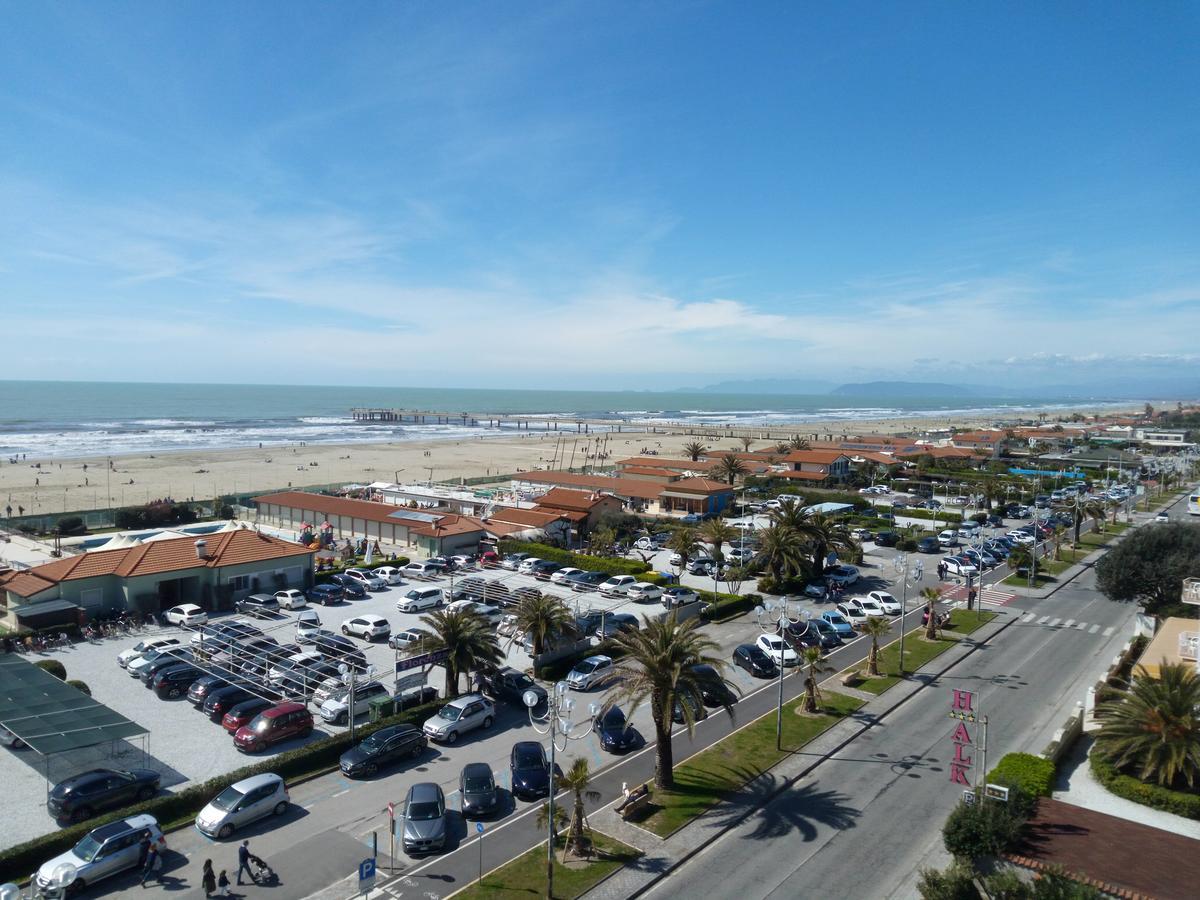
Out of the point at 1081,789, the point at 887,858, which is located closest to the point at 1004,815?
the point at 887,858

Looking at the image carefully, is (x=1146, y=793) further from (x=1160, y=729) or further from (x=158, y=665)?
(x=158, y=665)

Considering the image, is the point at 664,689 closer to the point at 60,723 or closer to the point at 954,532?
the point at 60,723

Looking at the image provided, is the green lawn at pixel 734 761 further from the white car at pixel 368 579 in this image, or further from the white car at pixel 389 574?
the white car at pixel 389 574

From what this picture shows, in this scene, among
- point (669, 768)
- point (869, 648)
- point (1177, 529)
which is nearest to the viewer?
point (669, 768)

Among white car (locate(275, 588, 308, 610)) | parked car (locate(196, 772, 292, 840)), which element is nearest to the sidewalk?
parked car (locate(196, 772, 292, 840))

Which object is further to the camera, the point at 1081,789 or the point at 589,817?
the point at 1081,789

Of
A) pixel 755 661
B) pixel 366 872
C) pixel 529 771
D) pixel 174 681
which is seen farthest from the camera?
pixel 755 661

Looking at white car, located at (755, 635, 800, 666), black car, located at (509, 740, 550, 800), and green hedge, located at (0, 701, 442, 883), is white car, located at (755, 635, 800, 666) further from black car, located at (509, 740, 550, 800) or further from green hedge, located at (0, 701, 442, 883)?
green hedge, located at (0, 701, 442, 883)

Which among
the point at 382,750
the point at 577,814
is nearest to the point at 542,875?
the point at 577,814
